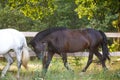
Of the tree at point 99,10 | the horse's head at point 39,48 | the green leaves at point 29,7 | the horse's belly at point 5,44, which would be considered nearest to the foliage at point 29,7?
the green leaves at point 29,7

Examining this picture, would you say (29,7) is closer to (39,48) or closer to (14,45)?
(39,48)

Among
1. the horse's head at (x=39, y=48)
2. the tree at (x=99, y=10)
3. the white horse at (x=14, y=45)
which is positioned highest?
the white horse at (x=14, y=45)

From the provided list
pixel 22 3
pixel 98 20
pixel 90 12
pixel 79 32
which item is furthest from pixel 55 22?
pixel 79 32

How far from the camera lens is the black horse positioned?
10.4 metres

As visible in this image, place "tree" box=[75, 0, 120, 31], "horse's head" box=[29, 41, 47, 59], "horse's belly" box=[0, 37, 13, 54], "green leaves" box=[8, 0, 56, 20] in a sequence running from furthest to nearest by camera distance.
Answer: "green leaves" box=[8, 0, 56, 20]
"tree" box=[75, 0, 120, 31]
"horse's head" box=[29, 41, 47, 59]
"horse's belly" box=[0, 37, 13, 54]

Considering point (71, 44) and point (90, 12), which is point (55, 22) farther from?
point (71, 44)

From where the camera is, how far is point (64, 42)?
1105 centimetres

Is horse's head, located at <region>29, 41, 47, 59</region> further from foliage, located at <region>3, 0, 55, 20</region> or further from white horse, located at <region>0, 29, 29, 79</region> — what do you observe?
foliage, located at <region>3, 0, 55, 20</region>

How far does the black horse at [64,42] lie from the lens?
34.2 feet

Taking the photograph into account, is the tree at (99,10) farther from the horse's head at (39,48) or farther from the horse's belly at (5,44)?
the horse's belly at (5,44)

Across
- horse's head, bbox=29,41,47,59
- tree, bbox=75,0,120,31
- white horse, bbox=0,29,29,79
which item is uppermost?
white horse, bbox=0,29,29,79

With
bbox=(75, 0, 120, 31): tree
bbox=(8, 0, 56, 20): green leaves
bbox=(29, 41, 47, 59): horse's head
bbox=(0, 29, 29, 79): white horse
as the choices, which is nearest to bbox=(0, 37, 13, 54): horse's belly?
bbox=(0, 29, 29, 79): white horse

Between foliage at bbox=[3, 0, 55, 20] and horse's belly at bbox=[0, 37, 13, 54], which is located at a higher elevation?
horse's belly at bbox=[0, 37, 13, 54]

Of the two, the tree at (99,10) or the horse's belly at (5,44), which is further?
the tree at (99,10)
